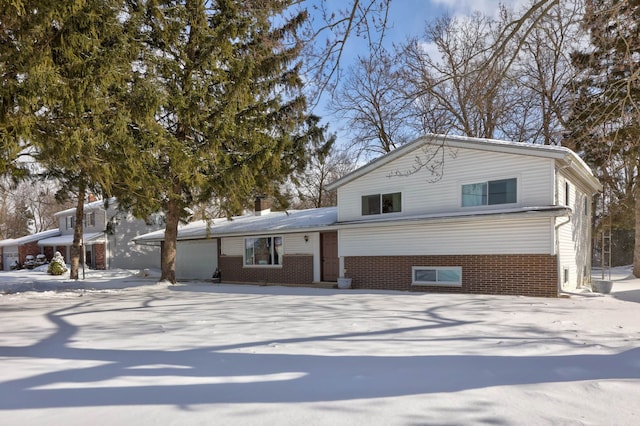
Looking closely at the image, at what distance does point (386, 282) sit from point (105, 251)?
78.0 ft

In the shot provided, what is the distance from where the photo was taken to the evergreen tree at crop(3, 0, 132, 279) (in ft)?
24.3

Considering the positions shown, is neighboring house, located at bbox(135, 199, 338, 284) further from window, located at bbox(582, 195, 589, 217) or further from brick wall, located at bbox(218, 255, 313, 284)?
window, located at bbox(582, 195, 589, 217)

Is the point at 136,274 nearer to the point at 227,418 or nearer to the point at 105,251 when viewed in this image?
the point at 105,251

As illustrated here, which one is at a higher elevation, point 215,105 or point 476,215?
point 215,105

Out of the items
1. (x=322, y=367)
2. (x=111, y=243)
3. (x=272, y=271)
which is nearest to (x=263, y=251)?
(x=272, y=271)

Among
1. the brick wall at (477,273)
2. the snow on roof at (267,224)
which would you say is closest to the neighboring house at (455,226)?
the brick wall at (477,273)

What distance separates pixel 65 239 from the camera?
33.7m

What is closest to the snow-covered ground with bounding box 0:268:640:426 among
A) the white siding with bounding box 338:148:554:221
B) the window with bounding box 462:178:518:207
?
the white siding with bounding box 338:148:554:221

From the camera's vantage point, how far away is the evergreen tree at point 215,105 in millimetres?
14242

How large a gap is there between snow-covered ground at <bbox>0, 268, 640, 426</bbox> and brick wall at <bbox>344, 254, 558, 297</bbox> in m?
3.04

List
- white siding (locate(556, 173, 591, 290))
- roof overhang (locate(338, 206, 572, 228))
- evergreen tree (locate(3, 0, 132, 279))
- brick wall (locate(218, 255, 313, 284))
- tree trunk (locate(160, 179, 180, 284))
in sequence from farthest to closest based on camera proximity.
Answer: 1. brick wall (locate(218, 255, 313, 284))
2. tree trunk (locate(160, 179, 180, 284))
3. white siding (locate(556, 173, 591, 290))
4. roof overhang (locate(338, 206, 572, 228))
5. evergreen tree (locate(3, 0, 132, 279))

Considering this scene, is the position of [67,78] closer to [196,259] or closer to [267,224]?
[267,224]

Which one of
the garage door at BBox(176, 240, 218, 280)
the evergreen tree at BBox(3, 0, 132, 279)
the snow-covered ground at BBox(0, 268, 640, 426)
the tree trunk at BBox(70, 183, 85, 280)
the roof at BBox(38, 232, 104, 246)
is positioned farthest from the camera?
the roof at BBox(38, 232, 104, 246)

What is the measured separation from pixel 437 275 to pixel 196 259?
45.3 ft
